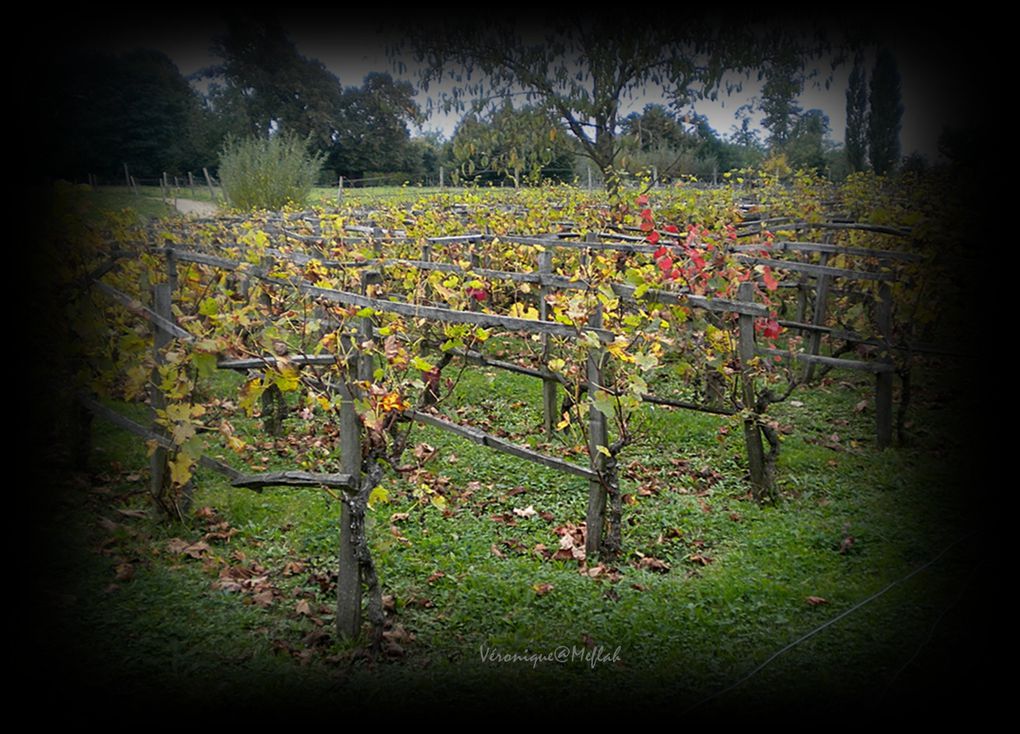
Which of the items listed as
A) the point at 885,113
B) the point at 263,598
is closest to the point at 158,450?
the point at 263,598

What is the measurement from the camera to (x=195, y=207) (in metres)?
9.83

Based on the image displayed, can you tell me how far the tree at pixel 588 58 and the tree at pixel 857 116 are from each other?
0.84 feet

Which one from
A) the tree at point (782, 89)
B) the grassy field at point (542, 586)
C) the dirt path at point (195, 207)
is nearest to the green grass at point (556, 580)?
the grassy field at point (542, 586)

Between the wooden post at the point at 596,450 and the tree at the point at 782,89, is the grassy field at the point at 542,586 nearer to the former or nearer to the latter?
the wooden post at the point at 596,450

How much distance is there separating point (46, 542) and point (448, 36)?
1790mm

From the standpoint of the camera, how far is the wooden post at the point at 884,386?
5.74 m

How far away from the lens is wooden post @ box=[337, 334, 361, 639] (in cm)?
303

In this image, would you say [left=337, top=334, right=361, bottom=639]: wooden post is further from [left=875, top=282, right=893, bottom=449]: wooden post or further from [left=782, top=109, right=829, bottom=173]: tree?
[left=875, top=282, right=893, bottom=449]: wooden post

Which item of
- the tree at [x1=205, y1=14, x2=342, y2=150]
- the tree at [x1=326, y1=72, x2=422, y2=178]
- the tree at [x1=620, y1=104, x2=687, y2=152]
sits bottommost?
the tree at [x1=205, y1=14, x2=342, y2=150]

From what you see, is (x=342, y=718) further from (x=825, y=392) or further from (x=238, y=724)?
(x=825, y=392)

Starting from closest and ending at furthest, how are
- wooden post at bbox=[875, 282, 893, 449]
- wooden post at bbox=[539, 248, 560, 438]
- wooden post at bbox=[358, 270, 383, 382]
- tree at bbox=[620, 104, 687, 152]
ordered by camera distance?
1. wooden post at bbox=[358, 270, 383, 382]
2. tree at bbox=[620, 104, 687, 152]
3. wooden post at bbox=[875, 282, 893, 449]
4. wooden post at bbox=[539, 248, 560, 438]

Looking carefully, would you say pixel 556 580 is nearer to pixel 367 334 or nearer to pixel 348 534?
pixel 348 534

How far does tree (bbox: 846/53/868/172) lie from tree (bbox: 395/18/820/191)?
0.26m

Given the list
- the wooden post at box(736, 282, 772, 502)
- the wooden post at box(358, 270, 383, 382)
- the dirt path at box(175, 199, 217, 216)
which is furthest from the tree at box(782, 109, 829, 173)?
the dirt path at box(175, 199, 217, 216)
